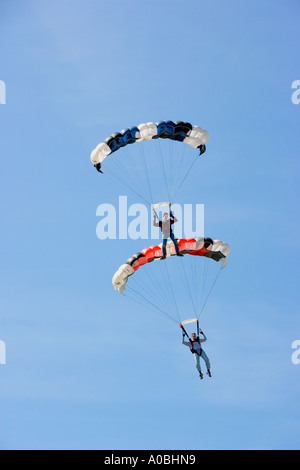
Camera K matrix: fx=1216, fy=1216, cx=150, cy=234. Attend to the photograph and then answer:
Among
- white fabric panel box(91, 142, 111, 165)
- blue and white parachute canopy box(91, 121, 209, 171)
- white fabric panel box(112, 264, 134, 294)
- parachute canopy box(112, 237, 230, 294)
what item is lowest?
white fabric panel box(112, 264, 134, 294)

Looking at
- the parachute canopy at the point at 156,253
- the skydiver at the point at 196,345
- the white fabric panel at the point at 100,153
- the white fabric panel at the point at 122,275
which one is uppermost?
the white fabric panel at the point at 100,153

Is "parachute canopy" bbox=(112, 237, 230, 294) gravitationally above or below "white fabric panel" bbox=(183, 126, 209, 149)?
below

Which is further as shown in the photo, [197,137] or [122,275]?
[197,137]

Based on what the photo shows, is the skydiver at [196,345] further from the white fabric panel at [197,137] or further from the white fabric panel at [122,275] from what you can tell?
the white fabric panel at [197,137]

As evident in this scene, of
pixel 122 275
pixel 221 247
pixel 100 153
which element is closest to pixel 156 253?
pixel 122 275

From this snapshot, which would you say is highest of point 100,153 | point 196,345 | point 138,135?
point 138,135

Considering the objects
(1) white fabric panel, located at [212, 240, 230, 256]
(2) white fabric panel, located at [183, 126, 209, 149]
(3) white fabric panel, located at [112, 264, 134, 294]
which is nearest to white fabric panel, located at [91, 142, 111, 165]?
(2) white fabric panel, located at [183, 126, 209, 149]

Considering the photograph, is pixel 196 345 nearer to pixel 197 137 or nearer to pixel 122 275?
pixel 122 275

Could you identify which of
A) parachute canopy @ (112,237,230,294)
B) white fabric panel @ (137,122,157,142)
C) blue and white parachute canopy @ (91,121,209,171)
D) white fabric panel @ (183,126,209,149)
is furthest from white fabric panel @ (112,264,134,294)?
white fabric panel @ (183,126,209,149)

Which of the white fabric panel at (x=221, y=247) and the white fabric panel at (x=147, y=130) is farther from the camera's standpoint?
the white fabric panel at (x=221, y=247)

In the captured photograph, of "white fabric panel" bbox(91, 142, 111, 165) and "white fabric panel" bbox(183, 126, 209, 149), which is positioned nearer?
"white fabric panel" bbox(91, 142, 111, 165)


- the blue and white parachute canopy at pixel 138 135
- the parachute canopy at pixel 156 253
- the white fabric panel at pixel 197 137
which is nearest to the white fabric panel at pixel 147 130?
the blue and white parachute canopy at pixel 138 135

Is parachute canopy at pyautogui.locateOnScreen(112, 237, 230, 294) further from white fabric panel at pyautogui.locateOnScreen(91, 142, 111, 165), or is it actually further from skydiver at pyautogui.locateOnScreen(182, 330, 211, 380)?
white fabric panel at pyautogui.locateOnScreen(91, 142, 111, 165)
